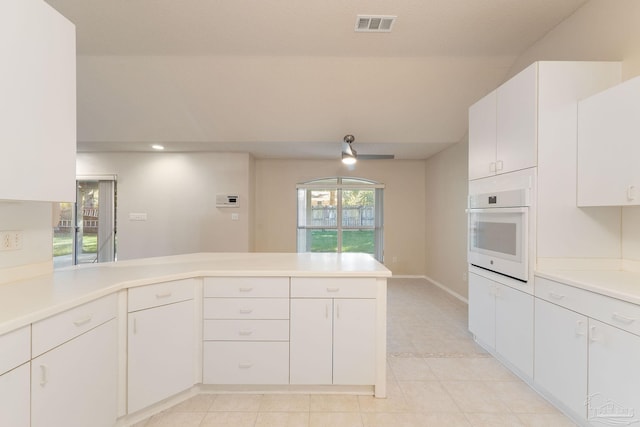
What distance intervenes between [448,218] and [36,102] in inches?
189

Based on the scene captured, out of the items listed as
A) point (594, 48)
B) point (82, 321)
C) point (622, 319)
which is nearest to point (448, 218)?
point (594, 48)

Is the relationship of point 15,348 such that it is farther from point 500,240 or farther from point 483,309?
point 483,309

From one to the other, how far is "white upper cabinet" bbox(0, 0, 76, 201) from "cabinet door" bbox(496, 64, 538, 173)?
2.91 m

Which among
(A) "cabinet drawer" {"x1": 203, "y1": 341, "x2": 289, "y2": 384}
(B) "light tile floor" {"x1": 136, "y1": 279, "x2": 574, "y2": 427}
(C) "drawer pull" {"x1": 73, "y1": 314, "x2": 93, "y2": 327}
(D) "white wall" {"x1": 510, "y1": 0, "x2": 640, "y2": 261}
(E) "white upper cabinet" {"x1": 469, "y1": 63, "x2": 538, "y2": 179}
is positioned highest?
(D) "white wall" {"x1": 510, "y1": 0, "x2": 640, "y2": 261}

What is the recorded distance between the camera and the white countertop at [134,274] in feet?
3.87

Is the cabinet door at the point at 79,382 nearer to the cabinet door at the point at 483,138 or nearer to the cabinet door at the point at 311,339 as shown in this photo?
the cabinet door at the point at 311,339

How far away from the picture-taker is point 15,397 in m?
1.04

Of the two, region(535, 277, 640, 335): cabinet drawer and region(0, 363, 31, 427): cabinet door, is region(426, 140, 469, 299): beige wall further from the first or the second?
region(0, 363, 31, 427): cabinet door

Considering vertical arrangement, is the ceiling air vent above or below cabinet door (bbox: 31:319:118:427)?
above

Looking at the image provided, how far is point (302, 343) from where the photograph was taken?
1914mm

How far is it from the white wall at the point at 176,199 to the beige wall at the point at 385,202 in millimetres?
765

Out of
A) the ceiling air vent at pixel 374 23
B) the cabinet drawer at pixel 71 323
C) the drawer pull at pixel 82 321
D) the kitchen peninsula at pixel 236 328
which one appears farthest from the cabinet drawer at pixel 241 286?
the ceiling air vent at pixel 374 23

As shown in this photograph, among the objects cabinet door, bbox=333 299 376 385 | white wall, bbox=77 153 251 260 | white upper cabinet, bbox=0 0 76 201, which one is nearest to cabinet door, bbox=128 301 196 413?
white upper cabinet, bbox=0 0 76 201

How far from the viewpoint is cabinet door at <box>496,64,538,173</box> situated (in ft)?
6.55
